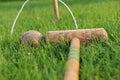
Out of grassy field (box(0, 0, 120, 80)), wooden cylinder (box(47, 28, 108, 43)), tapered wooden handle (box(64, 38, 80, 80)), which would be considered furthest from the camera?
wooden cylinder (box(47, 28, 108, 43))

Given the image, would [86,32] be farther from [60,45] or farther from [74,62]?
Answer: [74,62]

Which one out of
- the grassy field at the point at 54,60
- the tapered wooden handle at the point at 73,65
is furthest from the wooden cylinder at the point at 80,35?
the tapered wooden handle at the point at 73,65

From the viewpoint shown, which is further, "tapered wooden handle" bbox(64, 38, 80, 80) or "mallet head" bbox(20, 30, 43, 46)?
"mallet head" bbox(20, 30, 43, 46)

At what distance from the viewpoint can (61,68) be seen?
2.11 m

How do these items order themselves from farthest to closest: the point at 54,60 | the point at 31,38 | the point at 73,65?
the point at 31,38 → the point at 54,60 → the point at 73,65

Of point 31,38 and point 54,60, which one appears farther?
point 31,38

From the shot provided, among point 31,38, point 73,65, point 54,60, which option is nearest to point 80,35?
point 31,38

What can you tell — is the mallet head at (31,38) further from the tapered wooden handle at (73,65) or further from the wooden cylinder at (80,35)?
the tapered wooden handle at (73,65)

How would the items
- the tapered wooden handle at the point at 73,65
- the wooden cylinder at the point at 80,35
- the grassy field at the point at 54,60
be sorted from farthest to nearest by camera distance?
1. the wooden cylinder at the point at 80,35
2. the grassy field at the point at 54,60
3. the tapered wooden handle at the point at 73,65

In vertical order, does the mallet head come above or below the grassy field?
above

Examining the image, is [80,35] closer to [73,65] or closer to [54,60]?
[54,60]

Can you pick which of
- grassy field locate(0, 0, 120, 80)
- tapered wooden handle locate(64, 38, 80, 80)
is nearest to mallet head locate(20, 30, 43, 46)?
grassy field locate(0, 0, 120, 80)

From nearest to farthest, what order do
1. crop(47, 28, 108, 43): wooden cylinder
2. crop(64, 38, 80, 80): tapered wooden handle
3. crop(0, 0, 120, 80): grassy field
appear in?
crop(64, 38, 80, 80): tapered wooden handle
crop(0, 0, 120, 80): grassy field
crop(47, 28, 108, 43): wooden cylinder

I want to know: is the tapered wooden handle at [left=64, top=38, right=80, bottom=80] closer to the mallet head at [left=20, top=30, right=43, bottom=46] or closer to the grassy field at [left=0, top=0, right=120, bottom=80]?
the grassy field at [left=0, top=0, right=120, bottom=80]
